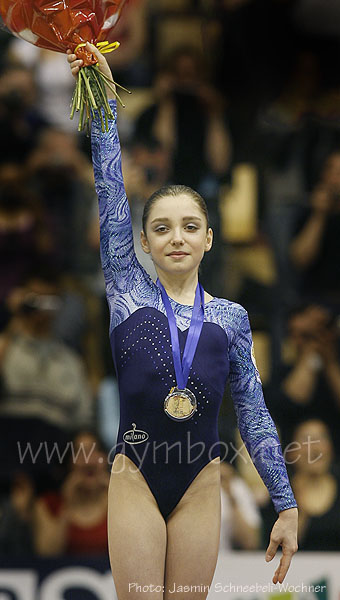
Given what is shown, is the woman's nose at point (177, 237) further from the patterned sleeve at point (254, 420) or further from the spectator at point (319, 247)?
the spectator at point (319, 247)

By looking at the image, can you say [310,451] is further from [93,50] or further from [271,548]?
[93,50]

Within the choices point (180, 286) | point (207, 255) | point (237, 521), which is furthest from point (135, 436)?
point (207, 255)

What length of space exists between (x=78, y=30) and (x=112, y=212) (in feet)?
1.74

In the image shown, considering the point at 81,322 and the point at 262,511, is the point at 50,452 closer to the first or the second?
the point at 81,322

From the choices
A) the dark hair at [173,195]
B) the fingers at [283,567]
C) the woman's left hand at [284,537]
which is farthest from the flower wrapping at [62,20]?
the fingers at [283,567]

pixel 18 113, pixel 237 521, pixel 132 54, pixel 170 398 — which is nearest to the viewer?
pixel 170 398

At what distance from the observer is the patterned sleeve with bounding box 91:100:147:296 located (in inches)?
114

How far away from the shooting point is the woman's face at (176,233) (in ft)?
9.52

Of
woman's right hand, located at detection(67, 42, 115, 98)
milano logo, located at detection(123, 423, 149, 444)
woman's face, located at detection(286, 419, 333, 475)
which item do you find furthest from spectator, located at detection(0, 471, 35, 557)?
woman's right hand, located at detection(67, 42, 115, 98)

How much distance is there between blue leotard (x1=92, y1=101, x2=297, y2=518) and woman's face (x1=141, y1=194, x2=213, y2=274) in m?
0.08

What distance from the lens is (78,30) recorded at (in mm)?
2854

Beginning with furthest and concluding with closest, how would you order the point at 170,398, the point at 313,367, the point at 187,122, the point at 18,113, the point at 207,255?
1. the point at 18,113
2. the point at 187,122
3. the point at 313,367
4. the point at 207,255
5. the point at 170,398

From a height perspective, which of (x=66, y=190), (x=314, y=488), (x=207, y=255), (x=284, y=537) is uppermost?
(x=66, y=190)

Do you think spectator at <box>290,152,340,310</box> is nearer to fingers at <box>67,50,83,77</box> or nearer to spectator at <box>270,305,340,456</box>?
spectator at <box>270,305,340,456</box>
